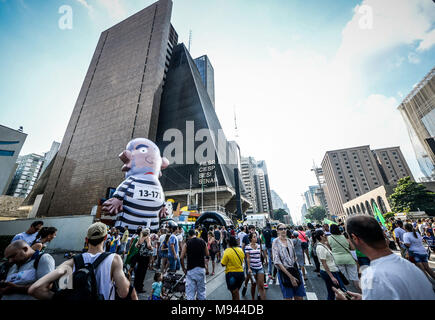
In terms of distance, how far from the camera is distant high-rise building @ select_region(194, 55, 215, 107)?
69.1 meters

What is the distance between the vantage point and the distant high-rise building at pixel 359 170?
70.3 m

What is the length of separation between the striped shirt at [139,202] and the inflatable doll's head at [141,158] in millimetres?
408

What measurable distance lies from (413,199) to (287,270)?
137 ft

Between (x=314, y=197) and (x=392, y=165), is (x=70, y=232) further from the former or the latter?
(x=314, y=197)

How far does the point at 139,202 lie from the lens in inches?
319

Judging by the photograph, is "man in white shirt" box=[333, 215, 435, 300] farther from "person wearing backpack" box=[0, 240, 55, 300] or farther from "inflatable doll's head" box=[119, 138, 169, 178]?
"inflatable doll's head" box=[119, 138, 169, 178]

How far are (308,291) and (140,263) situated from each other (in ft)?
15.7

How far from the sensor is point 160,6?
3888cm

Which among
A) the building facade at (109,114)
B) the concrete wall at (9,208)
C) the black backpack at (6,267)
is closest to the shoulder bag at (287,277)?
the black backpack at (6,267)

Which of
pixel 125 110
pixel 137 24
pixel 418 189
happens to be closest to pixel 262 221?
pixel 418 189

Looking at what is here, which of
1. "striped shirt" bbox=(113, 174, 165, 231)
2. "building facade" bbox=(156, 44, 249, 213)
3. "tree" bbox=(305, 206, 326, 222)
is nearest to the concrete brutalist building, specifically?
"building facade" bbox=(156, 44, 249, 213)

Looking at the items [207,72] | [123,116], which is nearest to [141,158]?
[123,116]

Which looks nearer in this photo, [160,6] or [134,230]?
[134,230]
